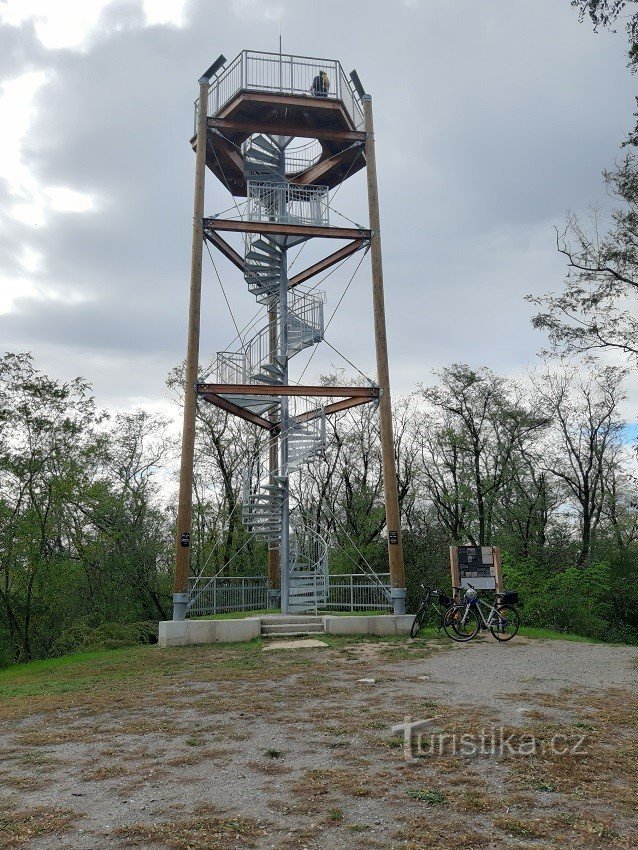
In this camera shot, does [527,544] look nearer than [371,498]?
Yes

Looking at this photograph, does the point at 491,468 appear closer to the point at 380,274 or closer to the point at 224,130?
the point at 380,274

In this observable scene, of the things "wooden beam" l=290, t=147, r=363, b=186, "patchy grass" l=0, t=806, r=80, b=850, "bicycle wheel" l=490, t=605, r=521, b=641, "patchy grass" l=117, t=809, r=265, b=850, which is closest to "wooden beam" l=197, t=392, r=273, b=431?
"wooden beam" l=290, t=147, r=363, b=186

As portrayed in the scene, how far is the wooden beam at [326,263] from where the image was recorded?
58.5ft

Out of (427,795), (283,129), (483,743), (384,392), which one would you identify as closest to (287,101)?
(283,129)

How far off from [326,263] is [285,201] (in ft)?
6.67

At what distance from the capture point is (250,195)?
18516 mm

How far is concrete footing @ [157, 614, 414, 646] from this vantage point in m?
14.5

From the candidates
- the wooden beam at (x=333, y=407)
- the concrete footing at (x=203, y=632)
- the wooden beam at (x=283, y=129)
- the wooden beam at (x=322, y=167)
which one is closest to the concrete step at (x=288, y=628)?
the concrete footing at (x=203, y=632)

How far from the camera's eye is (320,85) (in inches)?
707

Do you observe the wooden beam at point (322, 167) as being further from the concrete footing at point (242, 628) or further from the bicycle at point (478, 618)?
the bicycle at point (478, 618)

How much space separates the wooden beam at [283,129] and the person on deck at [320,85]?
2.77ft

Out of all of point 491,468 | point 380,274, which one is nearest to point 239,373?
point 380,274

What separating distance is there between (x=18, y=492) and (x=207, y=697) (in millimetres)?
11525

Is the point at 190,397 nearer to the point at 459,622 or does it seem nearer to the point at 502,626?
the point at 459,622
